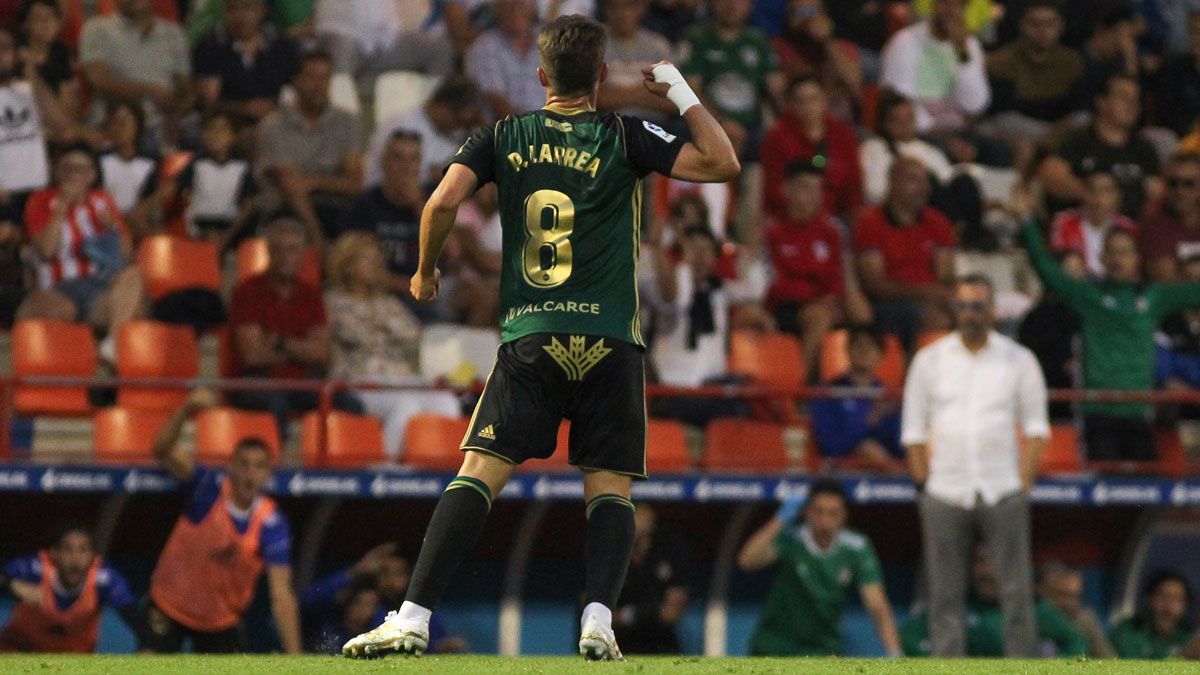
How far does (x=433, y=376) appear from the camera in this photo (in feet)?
40.0

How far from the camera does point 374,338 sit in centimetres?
1195

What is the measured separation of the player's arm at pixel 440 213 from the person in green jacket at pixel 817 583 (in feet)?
18.9

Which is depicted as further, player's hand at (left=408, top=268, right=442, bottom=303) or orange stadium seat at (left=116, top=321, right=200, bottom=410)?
orange stadium seat at (left=116, top=321, right=200, bottom=410)

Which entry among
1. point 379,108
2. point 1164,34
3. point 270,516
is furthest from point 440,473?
point 1164,34

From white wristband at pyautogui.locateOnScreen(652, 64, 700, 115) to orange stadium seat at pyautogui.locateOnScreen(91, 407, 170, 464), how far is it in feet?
19.4

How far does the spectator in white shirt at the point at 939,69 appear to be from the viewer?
611 inches

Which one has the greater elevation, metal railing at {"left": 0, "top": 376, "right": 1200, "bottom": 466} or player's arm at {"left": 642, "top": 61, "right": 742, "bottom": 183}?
player's arm at {"left": 642, "top": 61, "right": 742, "bottom": 183}

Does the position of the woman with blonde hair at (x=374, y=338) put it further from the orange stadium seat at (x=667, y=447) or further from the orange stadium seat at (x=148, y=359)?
the orange stadium seat at (x=667, y=447)

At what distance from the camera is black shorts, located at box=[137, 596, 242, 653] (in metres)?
10.3

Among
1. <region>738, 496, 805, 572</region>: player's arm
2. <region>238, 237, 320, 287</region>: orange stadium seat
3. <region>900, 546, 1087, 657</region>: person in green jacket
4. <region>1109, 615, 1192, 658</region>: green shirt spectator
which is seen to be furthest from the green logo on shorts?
<region>1109, 615, 1192, 658</region>: green shirt spectator

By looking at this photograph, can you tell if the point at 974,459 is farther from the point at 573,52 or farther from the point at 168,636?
the point at 573,52

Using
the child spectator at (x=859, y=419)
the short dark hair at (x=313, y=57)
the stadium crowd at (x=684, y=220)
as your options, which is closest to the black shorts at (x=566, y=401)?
the stadium crowd at (x=684, y=220)

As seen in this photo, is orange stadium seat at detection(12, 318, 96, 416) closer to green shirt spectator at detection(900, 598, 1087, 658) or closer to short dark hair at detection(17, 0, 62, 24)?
short dark hair at detection(17, 0, 62, 24)

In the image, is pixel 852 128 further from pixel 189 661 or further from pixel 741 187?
pixel 189 661
